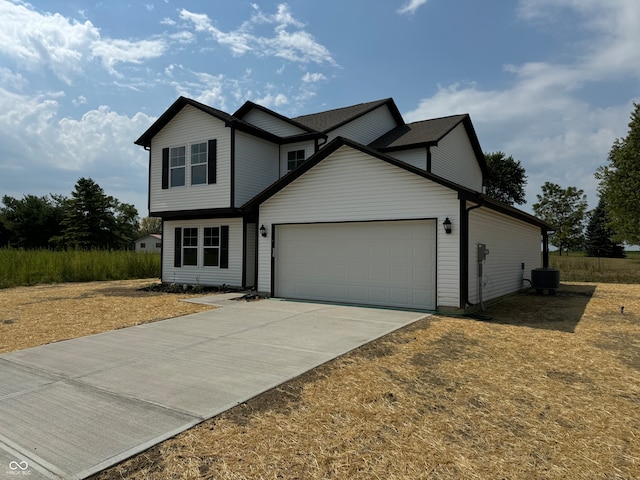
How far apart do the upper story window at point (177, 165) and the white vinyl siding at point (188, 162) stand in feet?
0.62

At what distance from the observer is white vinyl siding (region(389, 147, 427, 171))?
15.1 metres

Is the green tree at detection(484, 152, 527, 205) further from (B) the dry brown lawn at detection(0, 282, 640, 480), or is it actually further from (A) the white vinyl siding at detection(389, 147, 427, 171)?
(B) the dry brown lawn at detection(0, 282, 640, 480)

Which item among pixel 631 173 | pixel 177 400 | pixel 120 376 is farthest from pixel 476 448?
pixel 631 173

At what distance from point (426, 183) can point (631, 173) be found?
30886 millimetres

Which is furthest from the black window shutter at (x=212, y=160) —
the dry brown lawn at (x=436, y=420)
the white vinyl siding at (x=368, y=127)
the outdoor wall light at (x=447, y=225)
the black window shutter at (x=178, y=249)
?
the dry brown lawn at (x=436, y=420)

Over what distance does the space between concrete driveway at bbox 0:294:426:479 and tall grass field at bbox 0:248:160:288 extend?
532 inches

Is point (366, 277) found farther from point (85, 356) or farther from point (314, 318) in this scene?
point (85, 356)

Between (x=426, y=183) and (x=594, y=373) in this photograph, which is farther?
(x=426, y=183)

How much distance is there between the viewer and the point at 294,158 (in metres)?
16.1

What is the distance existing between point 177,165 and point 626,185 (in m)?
34.2

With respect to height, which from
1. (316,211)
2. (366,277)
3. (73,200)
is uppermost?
(73,200)

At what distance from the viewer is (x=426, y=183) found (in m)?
10.4

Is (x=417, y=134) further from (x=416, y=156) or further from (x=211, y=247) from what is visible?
(x=211, y=247)

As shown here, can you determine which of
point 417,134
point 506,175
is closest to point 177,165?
point 417,134
